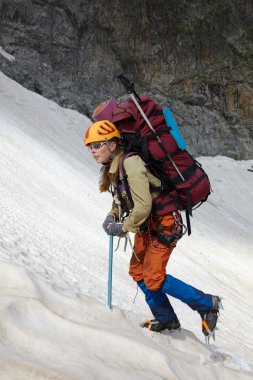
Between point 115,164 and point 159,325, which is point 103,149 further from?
point 159,325

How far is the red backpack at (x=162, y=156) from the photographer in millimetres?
4203

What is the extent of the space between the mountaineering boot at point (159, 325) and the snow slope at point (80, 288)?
0.30ft

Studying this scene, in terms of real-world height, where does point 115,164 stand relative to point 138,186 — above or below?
above

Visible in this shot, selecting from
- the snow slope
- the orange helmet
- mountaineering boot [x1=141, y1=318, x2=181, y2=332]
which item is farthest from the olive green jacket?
mountaineering boot [x1=141, y1=318, x2=181, y2=332]

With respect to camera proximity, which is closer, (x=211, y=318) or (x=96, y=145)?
(x=96, y=145)

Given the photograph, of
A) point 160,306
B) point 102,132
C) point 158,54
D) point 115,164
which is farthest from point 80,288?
point 158,54

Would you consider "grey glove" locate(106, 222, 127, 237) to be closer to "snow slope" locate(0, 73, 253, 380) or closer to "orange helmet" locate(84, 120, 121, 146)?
"snow slope" locate(0, 73, 253, 380)

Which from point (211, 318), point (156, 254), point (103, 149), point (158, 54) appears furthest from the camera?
point (158, 54)

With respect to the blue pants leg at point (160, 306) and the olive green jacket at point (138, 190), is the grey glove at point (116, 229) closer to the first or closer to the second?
the olive green jacket at point (138, 190)

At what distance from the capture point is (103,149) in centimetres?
430

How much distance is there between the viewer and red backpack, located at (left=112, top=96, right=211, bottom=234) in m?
4.20

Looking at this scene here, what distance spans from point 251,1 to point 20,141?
110 ft

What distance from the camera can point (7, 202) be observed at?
924 centimetres

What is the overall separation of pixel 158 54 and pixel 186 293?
3655cm
